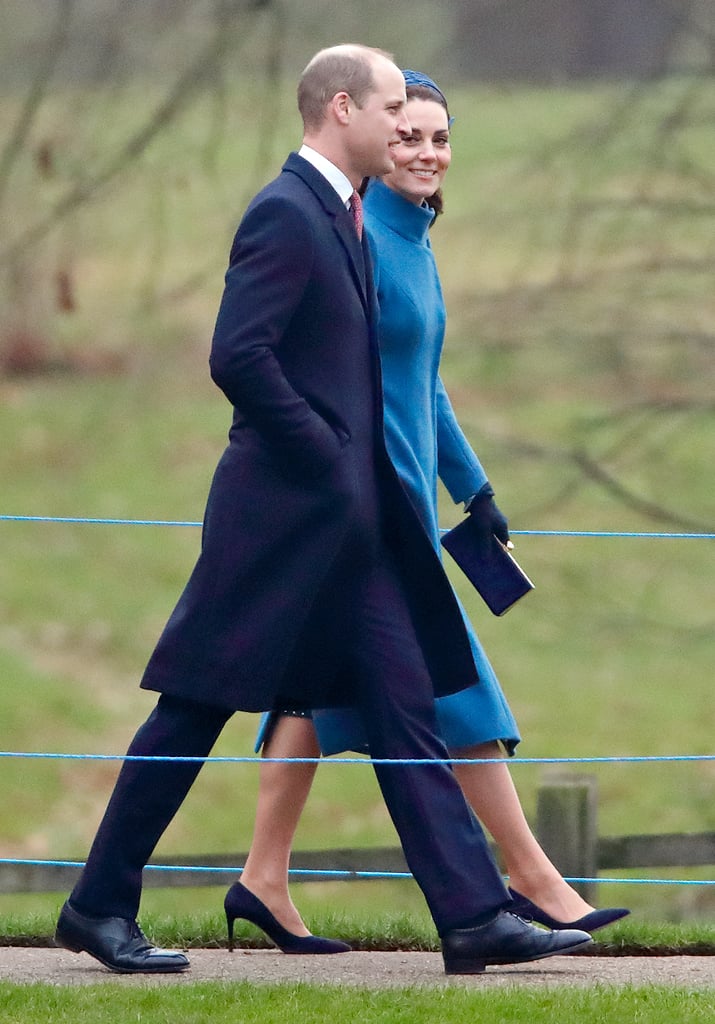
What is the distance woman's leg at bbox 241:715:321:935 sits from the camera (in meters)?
4.81

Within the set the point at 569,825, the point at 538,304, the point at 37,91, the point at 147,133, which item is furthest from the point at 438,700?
the point at 538,304

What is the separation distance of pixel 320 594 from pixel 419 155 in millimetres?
1003

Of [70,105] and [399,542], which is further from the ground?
[70,105]

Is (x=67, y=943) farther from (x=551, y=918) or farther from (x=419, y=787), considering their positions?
(x=551, y=918)

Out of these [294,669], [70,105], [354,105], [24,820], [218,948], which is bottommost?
[24,820]

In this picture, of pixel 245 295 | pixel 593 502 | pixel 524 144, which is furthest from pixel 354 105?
pixel 593 502

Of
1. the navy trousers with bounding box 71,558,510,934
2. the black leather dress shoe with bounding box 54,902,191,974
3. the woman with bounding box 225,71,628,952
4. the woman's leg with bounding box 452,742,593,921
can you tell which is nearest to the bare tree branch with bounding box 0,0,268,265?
the woman with bounding box 225,71,628,952

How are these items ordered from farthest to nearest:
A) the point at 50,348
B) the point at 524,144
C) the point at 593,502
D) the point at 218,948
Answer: the point at 593,502
the point at 524,144
the point at 50,348
the point at 218,948

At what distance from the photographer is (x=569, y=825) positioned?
6320 millimetres

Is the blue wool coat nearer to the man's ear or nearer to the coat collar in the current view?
the coat collar

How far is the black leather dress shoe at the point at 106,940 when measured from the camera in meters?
4.44

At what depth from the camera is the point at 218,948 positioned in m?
5.09

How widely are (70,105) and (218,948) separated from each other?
5016mm

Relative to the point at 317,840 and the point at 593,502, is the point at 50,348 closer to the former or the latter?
the point at 593,502
